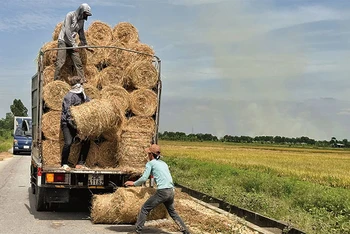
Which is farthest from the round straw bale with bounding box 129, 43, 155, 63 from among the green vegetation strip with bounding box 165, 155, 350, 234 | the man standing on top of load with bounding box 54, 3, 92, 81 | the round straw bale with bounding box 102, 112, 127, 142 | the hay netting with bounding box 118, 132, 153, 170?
the green vegetation strip with bounding box 165, 155, 350, 234

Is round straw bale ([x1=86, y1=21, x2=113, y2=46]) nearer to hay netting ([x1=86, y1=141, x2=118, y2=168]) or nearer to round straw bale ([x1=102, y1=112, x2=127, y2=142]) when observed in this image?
round straw bale ([x1=102, y1=112, x2=127, y2=142])

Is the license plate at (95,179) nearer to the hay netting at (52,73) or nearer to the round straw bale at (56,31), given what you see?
the hay netting at (52,73)

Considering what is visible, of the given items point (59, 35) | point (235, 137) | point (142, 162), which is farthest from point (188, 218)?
point (235, 137)

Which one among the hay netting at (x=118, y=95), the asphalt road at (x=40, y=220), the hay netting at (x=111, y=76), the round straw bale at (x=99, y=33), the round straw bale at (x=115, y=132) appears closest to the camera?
the asphalt road at (x=40, y=220)

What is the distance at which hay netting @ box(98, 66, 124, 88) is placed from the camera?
11.3 metres

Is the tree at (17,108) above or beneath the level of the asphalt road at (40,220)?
above

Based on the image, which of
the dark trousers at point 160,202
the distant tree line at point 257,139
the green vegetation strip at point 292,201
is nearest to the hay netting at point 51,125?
the dark trousers at point 160,202

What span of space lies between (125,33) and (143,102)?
233cm

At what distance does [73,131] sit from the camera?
10375mm

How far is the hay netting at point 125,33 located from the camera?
12.6m

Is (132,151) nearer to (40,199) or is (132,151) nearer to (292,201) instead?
(40,199)

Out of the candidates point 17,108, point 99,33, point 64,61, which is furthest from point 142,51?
point 17,108

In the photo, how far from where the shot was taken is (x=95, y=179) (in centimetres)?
1042

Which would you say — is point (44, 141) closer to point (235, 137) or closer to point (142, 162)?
point (142, 162)
